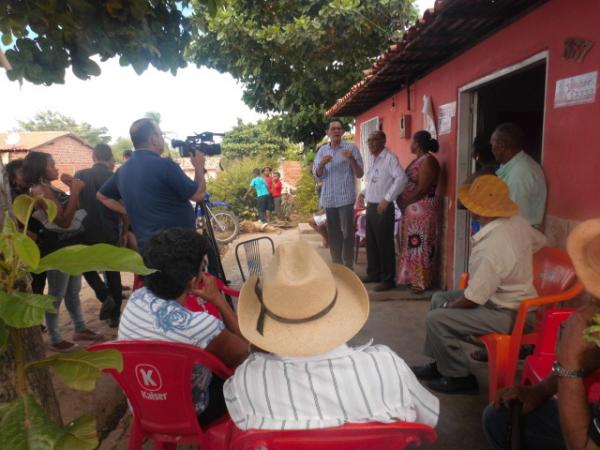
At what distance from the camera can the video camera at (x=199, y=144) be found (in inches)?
142

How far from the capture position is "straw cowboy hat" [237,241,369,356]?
4.46 ft

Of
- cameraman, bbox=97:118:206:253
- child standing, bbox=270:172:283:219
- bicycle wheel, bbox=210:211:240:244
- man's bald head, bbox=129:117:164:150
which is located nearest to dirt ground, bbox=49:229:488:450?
cameraman, bbox=97:118:206:253

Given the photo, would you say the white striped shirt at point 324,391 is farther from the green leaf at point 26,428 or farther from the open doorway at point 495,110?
the open doorway at point 495,110

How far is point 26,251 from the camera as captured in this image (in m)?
0.76

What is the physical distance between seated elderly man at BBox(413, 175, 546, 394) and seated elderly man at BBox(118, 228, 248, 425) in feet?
4.33

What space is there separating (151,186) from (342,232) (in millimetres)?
3076

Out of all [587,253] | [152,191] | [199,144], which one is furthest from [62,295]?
[587,253]

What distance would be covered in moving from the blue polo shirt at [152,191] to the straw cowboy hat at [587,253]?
232 cm

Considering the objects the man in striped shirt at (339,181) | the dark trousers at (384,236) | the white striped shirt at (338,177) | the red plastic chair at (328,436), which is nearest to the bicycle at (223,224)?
the man in striped shirt at (339,181)

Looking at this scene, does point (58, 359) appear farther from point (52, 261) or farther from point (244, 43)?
point (244, 43)

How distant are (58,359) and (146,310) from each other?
912 millimetres

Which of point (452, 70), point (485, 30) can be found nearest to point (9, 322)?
point (485, 30)

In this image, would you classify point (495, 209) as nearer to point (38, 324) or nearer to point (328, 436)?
point (328, 436)

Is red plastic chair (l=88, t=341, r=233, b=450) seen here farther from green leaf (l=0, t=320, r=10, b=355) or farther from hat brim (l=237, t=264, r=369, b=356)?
green leaf (l=0, t=320, r=10, b=355)
